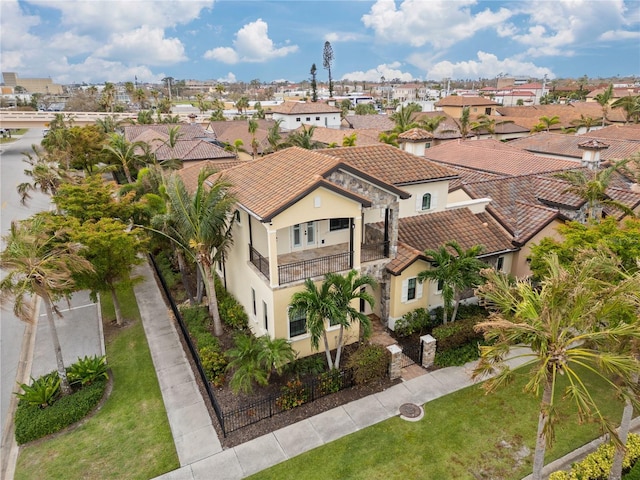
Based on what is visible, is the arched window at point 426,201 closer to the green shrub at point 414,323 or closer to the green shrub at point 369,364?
the green shrub at point 414,323

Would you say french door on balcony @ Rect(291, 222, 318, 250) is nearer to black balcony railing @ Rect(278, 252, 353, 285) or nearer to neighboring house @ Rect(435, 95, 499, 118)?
black balcony railing @ Rect(278, 252, 353, 285)

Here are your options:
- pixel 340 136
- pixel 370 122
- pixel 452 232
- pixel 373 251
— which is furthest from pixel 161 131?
pixel 452 232

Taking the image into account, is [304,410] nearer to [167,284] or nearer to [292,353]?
[292,353]

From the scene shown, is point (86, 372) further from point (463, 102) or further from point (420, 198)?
point (463, 102)

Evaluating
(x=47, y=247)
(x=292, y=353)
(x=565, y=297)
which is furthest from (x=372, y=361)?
(x=47, y=247)

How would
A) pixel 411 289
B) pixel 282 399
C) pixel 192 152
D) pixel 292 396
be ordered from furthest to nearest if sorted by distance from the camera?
pixel 192 152 < pixel 411 289 < pixel 292 396 < pixel 282 399

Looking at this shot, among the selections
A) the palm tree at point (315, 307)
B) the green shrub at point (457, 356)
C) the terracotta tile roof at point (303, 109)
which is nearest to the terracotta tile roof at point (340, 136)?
the terracotta tile roof at point (303, 109)
